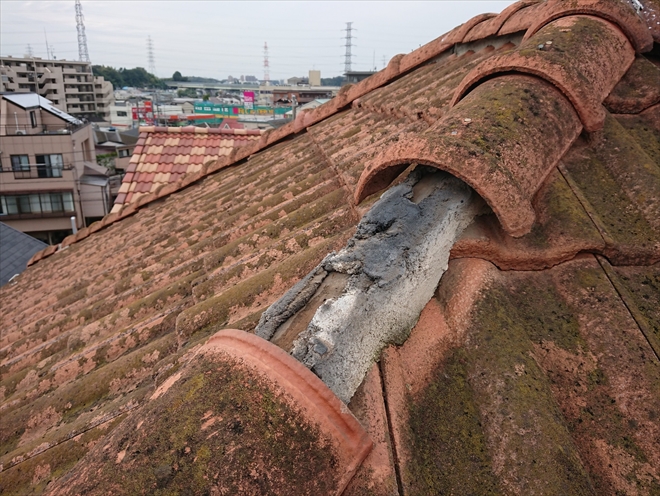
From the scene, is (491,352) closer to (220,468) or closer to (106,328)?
(220,468)

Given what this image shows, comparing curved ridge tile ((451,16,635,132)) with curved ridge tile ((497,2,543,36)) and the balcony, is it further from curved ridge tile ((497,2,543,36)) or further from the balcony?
the balcony

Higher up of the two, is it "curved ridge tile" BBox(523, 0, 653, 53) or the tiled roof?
"curved ridge tile" BBox(523, 0, 653, 53)

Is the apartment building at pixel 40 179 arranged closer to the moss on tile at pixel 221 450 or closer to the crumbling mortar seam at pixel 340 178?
the crumbling mortar seam at pixel 340 178

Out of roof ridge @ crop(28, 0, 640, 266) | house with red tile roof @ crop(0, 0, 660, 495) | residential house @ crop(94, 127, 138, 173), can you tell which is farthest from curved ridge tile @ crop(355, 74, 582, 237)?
residential house @ crop(94, 127, 138, 173)

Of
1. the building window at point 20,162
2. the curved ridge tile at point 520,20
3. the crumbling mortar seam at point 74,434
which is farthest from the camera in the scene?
the building window at point 20,162

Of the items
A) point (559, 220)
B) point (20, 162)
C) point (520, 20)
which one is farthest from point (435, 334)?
point (20, 162)

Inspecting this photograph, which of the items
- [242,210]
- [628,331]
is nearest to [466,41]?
[242,210]

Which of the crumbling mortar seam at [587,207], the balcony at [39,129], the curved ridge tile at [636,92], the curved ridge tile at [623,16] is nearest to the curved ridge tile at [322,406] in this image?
the crumbling mortar seam at [587,207]
